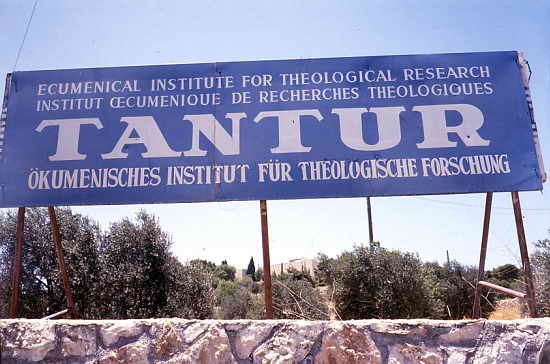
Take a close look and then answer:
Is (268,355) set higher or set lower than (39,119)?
lower

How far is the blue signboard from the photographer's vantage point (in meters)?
3.35

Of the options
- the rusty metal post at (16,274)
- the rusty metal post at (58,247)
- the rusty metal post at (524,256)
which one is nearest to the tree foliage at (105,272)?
the rusty metal post at (58,247)

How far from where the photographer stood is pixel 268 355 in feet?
7.61

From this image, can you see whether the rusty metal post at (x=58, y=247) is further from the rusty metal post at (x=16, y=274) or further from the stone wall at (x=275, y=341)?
the stone wall at (x=275, y=341)

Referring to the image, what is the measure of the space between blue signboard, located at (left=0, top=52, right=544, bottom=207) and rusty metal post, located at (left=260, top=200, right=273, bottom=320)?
0.13m

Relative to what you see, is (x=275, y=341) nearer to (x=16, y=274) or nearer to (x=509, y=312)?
(x=16, y=274)

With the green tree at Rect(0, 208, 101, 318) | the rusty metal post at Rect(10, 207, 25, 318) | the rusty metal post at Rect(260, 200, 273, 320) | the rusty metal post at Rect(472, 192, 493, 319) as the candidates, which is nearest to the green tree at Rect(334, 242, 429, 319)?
the green tree at Rect(0, 208, 101, 318)

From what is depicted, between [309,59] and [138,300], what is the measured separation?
329 inches

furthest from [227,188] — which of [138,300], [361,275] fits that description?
[361,275]

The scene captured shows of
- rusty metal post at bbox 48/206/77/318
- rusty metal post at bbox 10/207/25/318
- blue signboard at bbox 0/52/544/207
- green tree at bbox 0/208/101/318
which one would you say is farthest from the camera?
green tree at bbox 0/208/101/318

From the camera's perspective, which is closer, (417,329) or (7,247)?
(417,329)

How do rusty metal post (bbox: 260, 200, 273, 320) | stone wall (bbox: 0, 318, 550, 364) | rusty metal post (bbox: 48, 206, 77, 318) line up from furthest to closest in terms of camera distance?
rusty metal post (bbox: 48, 206, 77, 318), rusty metal post (bbox: 260, 200, 273, 320), stone wall (bbox: 0, 318, 550, 364)

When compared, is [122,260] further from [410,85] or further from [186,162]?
[410,85]

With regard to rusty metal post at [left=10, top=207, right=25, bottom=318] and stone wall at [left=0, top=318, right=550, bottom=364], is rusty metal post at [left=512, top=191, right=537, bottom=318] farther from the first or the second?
rusty metal post at [left=10, top=207, right=25, bottom=318]
